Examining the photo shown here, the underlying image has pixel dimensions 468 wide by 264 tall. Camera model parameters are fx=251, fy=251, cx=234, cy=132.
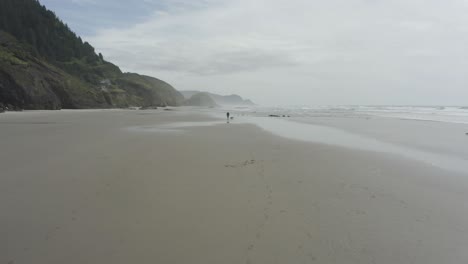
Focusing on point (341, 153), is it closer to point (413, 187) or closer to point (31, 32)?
point (413, 187)

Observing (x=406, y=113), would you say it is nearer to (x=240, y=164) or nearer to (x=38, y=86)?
(x=240, y=164)

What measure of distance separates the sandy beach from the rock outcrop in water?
130 ft

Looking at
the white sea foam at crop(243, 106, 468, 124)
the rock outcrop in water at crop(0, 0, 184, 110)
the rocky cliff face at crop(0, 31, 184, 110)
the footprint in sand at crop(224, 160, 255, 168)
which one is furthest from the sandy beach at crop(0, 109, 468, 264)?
the rock outcrop in water at crop(0, 0, 184, 110)

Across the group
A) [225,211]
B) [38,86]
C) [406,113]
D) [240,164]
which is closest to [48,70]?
[38,86]

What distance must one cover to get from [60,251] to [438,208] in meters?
6.37

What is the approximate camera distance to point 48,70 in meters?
47.5

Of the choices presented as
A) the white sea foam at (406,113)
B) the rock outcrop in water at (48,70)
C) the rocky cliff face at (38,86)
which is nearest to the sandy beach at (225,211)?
the white sea foam at (406,113)

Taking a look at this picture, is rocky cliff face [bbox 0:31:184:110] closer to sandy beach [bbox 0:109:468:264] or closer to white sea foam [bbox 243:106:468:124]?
white sea foam [bbox 243:106:468:124]

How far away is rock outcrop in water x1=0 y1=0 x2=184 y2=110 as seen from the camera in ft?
125

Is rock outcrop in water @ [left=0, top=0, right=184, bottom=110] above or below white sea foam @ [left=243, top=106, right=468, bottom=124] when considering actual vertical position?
above

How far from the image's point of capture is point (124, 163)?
766 cm

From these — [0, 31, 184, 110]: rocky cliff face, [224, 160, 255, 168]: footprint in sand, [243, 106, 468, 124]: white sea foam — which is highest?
[0, 31, 184, 110]: rocky cliff face

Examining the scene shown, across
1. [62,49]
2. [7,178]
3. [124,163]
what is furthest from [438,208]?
[62,49]

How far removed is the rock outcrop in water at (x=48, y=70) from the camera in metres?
38.1
